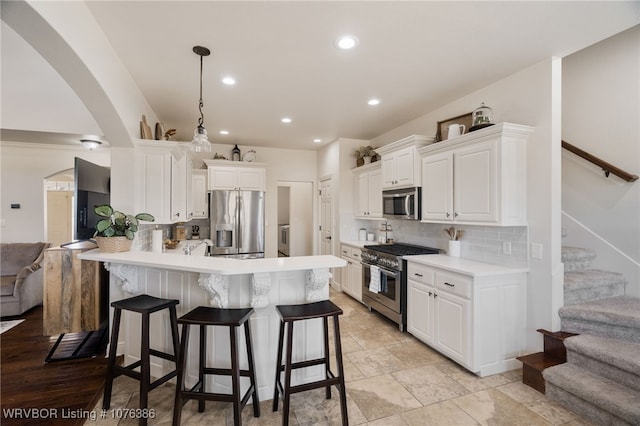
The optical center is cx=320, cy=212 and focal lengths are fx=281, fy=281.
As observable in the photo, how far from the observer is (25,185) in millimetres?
4664

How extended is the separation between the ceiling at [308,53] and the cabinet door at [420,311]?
7.04 ft

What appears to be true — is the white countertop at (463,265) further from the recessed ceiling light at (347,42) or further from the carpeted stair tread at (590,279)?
the recessed ceiling light at (347,42)

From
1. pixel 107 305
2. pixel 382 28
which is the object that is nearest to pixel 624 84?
pixel 382 28

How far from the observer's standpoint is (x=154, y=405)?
210 centimetres

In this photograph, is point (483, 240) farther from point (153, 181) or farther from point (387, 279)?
point (153, 181)

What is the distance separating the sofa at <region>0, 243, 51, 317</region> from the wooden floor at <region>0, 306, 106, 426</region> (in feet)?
2.13

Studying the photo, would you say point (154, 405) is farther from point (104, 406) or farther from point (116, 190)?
point (116, 190)

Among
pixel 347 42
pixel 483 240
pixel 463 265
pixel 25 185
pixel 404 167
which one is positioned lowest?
pixel 463 265

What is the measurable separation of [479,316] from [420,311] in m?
0.70

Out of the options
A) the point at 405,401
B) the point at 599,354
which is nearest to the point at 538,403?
the point at 599,354

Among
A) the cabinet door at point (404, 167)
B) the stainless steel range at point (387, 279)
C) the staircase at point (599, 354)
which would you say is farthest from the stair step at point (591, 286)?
the cabinet door at point (404, 167)

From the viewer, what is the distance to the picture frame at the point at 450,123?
3195 millimetres

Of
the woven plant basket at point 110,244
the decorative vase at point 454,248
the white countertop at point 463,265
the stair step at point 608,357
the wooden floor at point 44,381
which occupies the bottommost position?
the wooden floor at point 44,381

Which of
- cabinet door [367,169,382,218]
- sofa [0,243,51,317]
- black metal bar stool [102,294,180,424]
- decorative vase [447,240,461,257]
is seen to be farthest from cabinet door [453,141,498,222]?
sofa [0,243,51,317]
